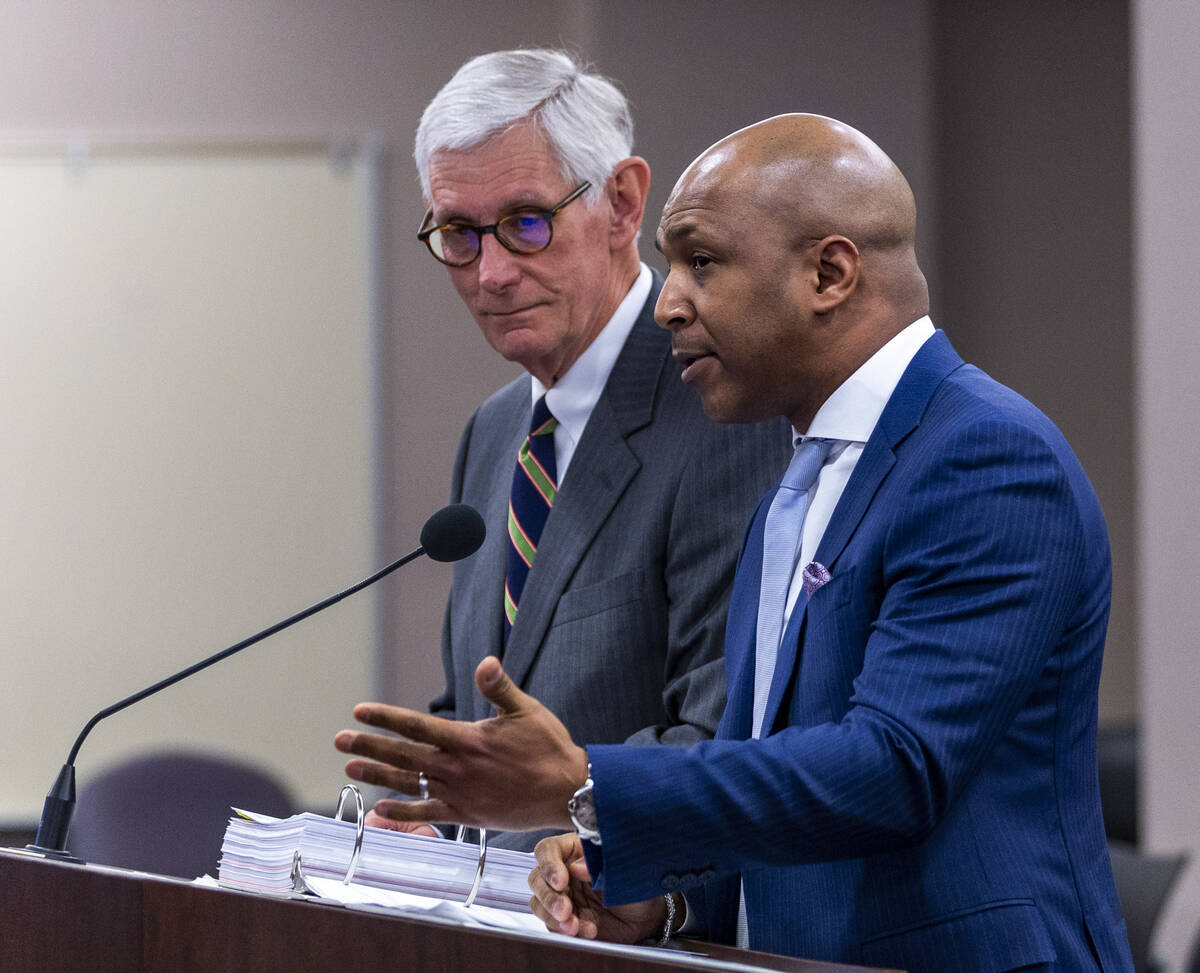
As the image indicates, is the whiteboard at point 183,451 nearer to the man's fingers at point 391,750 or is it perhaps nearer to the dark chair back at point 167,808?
the dark chair back at point 167,808

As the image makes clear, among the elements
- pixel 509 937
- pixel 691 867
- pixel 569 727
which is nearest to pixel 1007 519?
pixel 691 867

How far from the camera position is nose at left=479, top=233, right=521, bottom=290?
1.91m

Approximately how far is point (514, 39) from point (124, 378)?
5.20 feet

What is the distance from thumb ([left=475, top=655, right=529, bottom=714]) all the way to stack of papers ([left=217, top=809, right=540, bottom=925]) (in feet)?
0.71

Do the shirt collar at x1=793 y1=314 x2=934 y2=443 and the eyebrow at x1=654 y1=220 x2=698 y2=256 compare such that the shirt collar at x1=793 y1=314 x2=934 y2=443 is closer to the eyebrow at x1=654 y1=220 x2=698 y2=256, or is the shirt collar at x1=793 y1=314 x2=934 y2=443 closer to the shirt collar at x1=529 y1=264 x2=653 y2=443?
the eyebrow at x1=654 y1=220 x2=698 y2=256

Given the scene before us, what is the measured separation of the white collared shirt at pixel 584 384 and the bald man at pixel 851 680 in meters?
0.54

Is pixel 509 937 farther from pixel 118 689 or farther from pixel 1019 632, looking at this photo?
pixel 118 689

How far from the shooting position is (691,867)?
1.14 m

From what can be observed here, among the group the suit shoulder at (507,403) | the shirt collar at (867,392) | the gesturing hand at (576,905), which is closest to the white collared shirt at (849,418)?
the shirt collar at (867,392)

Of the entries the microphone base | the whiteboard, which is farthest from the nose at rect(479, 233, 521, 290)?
the whiteboard

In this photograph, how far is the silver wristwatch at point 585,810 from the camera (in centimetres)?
112

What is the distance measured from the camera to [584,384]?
1979 mm

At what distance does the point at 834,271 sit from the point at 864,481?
205mm

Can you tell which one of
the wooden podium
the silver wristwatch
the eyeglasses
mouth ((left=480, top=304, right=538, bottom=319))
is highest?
the eyeglasses
